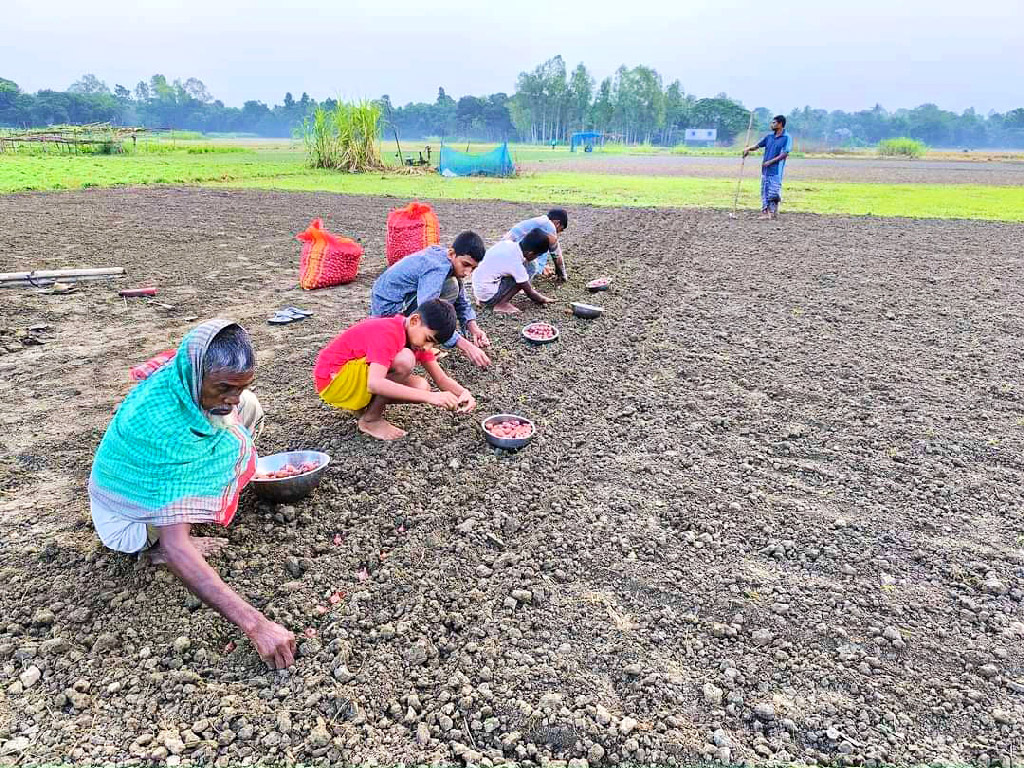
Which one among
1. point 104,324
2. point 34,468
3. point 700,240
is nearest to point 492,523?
point 34,468

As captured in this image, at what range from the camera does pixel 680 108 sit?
346 ft

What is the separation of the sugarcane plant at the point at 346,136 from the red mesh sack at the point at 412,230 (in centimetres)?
1767

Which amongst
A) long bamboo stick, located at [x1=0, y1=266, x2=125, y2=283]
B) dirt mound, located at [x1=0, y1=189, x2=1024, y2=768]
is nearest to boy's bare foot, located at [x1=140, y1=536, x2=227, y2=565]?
dirt mound, located at [x1=0, y1=189, x2=1024, y2=768]

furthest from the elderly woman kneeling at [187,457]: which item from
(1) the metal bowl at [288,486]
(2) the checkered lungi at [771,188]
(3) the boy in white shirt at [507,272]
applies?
(2) the checkered lungi at [771,188]

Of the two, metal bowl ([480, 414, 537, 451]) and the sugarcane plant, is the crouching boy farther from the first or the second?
the sugarcane plant

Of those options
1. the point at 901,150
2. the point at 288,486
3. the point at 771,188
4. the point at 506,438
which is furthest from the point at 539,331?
the point at 901,150

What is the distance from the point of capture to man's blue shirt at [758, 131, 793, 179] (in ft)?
38.7

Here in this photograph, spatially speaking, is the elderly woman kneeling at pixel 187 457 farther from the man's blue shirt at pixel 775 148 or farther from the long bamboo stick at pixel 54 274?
the man's blue shirt at pixel 775 148

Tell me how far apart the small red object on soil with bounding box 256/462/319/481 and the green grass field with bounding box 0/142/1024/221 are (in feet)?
40.8

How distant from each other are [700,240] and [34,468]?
29.2ft

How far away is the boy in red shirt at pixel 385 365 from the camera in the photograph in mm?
3354

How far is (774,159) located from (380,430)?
10600mm

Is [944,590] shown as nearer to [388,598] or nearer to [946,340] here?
[388,598]

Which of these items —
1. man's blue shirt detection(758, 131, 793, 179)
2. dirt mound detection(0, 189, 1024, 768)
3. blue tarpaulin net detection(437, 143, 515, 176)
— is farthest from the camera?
blue tarpaulin net detection(437, 143, 515, 176)
